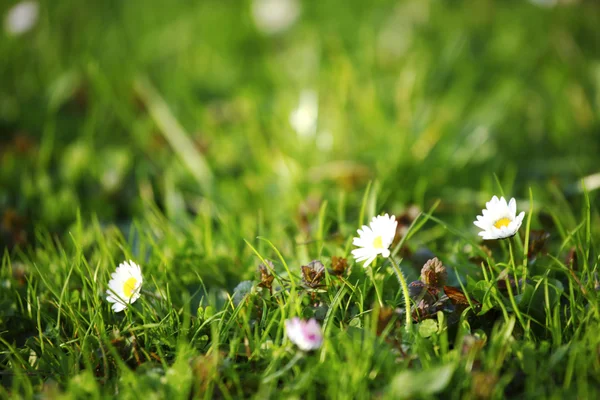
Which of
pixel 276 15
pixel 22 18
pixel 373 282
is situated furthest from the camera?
pixel 276 15

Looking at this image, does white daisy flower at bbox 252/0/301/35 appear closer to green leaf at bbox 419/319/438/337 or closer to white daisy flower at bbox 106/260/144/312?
white daisy flower at bbox 106/260/144/312

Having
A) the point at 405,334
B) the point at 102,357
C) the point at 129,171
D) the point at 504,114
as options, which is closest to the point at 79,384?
the point at 102,357

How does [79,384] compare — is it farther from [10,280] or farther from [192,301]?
[10,280]

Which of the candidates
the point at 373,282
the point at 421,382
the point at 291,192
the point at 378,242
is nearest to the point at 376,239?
the point at 378,242

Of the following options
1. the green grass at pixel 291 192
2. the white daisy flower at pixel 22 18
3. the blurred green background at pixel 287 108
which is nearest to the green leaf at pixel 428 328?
the green grass at pixel 291 192

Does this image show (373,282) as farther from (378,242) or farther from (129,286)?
(129,286)

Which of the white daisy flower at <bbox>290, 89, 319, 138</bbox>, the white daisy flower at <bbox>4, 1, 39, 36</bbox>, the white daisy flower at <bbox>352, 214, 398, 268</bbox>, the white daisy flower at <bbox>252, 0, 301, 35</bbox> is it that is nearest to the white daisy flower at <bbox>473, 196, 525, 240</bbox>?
the white daisy flower at <bbox>352, 214, 398, 268</bbox>

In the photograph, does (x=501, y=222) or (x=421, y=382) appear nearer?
(x=421, y=382)
